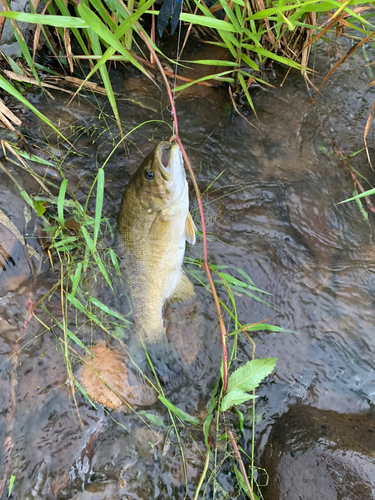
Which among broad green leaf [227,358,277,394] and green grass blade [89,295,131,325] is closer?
broad green leaf [227,358,277,394]

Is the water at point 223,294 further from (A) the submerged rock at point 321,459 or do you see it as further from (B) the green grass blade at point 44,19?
(B) the green grass blade at point 44,19

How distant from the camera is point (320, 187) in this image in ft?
10.4

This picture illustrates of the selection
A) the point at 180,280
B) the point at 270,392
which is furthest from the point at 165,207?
the point at 270,392

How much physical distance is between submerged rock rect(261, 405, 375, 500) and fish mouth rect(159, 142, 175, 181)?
181cm

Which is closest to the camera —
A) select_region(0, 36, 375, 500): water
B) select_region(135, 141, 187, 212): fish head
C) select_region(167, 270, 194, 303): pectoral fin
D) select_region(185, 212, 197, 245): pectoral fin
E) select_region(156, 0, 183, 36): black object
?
select_region(0, 36, 375, 500): water

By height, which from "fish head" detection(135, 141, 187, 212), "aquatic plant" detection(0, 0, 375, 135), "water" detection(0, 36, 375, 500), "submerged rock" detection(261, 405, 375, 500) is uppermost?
"aquatic plant" detection(0, 0, 375, 135)

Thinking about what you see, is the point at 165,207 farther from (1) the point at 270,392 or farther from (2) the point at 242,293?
(1) the point at 270,392

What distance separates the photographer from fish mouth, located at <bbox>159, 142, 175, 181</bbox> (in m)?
2.25

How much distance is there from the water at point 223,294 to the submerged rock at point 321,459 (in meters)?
0.14

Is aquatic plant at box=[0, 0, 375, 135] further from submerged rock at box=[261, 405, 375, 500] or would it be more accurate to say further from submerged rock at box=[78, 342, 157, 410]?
submerged rock at box=[261, 405, 375, 500]

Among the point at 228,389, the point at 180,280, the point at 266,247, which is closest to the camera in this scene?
the point at 228,389

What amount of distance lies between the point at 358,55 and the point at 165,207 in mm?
3171

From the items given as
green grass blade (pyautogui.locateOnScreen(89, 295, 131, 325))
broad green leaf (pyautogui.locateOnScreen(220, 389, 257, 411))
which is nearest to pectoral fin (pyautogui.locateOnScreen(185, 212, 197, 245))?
green grass blade (pyautogui.locateOnScreen(89, 295, 131, 325))

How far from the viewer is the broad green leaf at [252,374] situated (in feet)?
6.22
